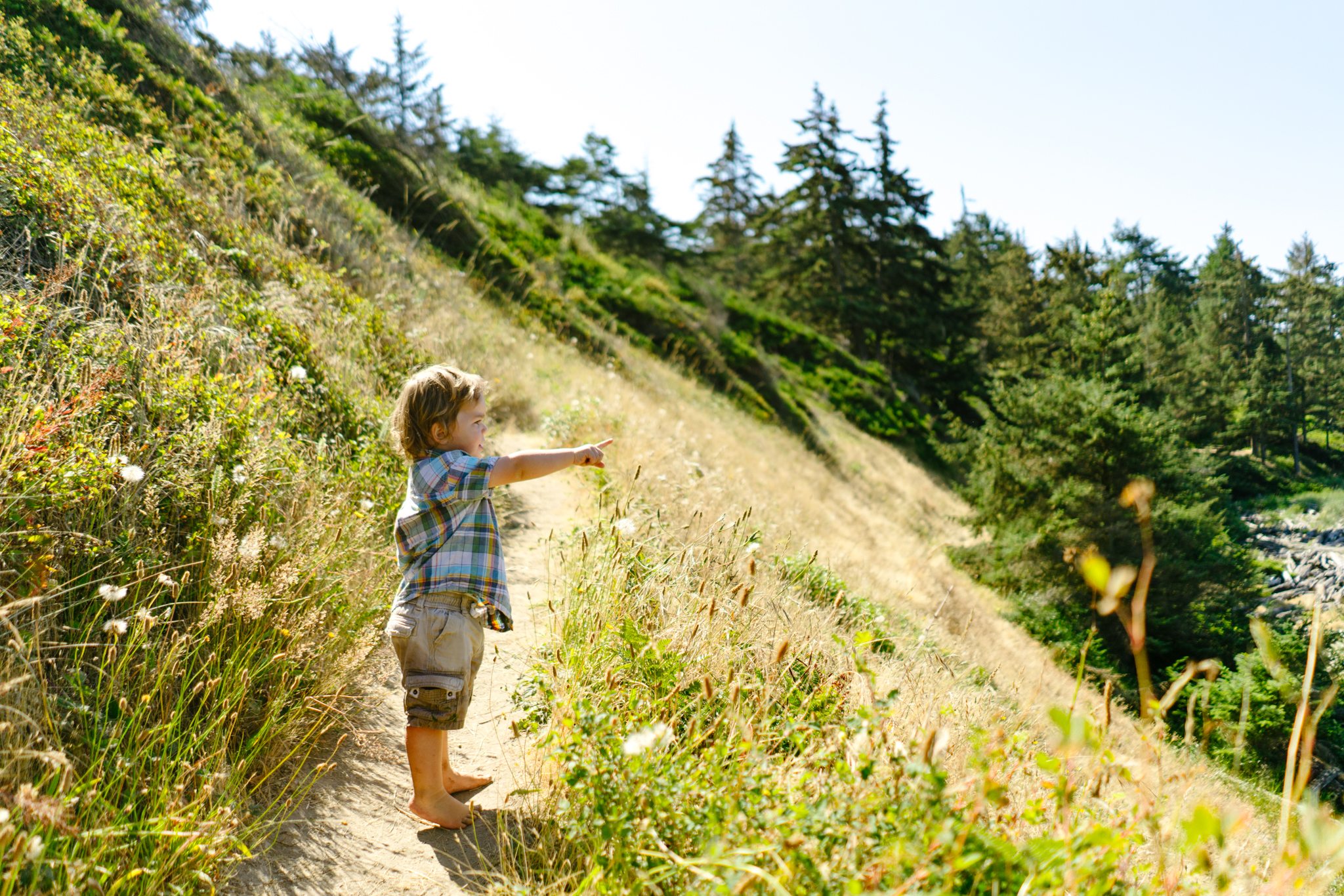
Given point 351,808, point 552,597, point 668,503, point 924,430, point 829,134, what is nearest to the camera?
point 351,808

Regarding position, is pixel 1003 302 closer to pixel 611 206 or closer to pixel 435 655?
pixel 611 206

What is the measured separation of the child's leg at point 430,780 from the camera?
2363 millimetres

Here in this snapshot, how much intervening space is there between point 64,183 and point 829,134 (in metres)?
26.9

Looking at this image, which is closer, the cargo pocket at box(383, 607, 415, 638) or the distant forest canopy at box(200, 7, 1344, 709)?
the cargo pocket at box(383, 607, 415, 638)

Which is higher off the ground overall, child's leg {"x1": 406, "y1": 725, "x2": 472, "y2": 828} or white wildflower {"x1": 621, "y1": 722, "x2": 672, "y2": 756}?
white wildflower {"x1": 621, "y1": 722, "x2": 672, "y2": 756}

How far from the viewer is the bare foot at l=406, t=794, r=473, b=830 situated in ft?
7.78

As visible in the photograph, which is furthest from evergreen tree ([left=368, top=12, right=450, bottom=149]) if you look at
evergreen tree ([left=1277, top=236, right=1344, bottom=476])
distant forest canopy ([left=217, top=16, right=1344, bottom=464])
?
evergreen tree ([left=1277, top=236, right=1344, bottom=476])

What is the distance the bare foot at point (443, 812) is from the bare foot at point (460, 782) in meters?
0.13

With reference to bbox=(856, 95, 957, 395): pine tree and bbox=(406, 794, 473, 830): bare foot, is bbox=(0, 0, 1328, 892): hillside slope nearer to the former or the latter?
bbox=(406, 794, 473, 830): bare foot

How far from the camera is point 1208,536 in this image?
12.8m

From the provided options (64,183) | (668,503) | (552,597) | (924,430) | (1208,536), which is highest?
(924,430)

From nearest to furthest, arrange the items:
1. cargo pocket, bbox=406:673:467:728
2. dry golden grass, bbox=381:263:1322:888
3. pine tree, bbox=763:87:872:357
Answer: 1. cargo pocket, bbox=406:673:467:728
2. dry golden grass, bbox=381:263:1322:888
3. pine tree, bbox=763:87:872:357

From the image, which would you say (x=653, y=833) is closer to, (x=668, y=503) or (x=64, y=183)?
(x=668, y=503)

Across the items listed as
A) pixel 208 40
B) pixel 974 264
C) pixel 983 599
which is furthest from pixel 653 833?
pixel 974 264
